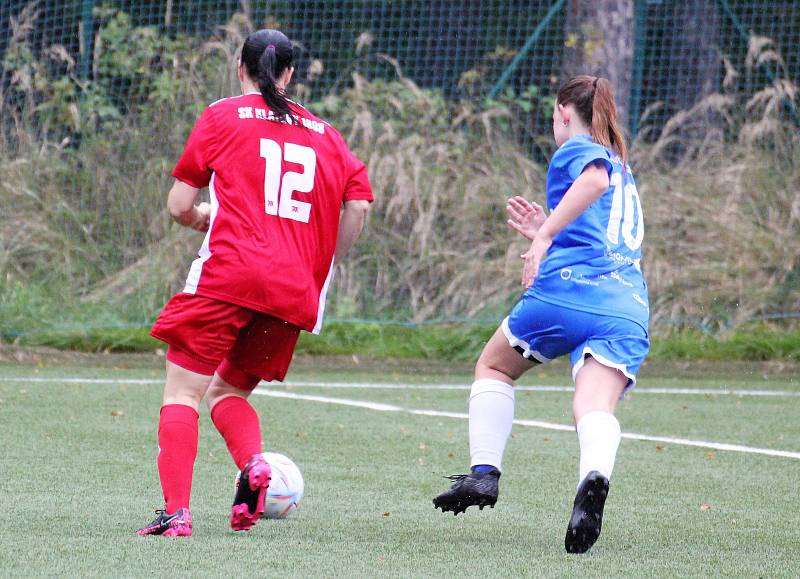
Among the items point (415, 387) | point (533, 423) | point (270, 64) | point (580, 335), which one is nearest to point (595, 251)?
point (580, 335)

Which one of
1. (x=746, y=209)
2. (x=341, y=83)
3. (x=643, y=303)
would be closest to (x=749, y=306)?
(x=746, y=209)

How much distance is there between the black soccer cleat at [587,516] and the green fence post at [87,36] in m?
9.74

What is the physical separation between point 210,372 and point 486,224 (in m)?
7.66

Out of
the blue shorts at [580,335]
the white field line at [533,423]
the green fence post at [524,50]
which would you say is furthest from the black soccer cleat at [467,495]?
the green fence post at [524,50]

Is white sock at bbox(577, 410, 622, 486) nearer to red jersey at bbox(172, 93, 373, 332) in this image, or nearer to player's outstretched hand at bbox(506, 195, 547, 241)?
player's outstretched hand at bbox(506, 195, 547, 241)

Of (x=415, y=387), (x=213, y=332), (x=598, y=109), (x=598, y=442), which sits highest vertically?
(x=598, y=109)

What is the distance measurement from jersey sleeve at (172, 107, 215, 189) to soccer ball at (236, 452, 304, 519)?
1000mm

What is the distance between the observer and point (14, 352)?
35.0 ft

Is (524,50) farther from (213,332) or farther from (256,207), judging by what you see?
(213,332)

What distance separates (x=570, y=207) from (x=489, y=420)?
0.76 m

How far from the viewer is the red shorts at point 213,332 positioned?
4.59 m

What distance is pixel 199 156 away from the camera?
466 centimetres

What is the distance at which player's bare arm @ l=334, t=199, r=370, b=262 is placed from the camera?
196 inches

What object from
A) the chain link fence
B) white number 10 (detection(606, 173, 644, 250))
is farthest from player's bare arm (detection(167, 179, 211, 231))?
the chain link fence
